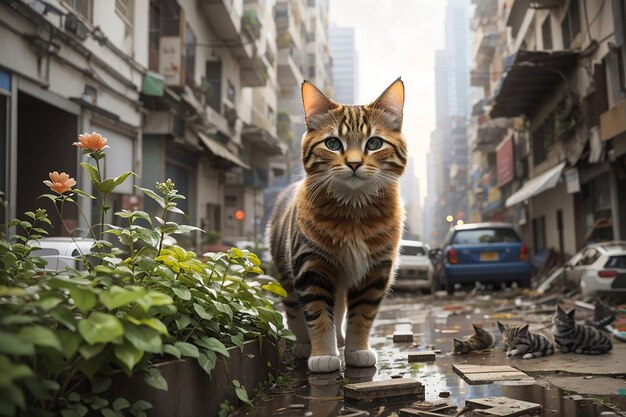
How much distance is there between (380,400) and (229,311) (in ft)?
3.20

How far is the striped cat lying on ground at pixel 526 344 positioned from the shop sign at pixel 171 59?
1206 cm

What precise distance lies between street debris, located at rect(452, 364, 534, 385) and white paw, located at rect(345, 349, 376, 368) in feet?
2.00

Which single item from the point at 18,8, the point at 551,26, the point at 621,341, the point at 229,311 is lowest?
the point at 621,341

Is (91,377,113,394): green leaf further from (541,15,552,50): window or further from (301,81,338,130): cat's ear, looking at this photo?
(541,15,552,50): window

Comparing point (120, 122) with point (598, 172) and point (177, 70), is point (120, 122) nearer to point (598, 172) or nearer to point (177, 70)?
point (177, 70)

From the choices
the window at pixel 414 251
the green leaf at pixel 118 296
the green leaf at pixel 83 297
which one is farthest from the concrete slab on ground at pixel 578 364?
the window at pixel 414 251

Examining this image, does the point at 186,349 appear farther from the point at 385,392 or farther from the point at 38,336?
the point at 385,392

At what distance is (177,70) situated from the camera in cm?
1505

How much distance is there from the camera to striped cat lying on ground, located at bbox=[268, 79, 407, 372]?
12.9 feet

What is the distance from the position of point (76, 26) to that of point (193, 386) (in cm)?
808

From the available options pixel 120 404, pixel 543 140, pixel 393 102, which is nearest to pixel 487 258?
pixel 393 102

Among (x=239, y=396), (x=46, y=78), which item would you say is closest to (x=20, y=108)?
(x=46, y=78)

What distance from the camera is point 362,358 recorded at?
13.7 feet

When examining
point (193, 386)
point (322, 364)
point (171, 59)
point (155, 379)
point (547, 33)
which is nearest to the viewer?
point (155, 379)
